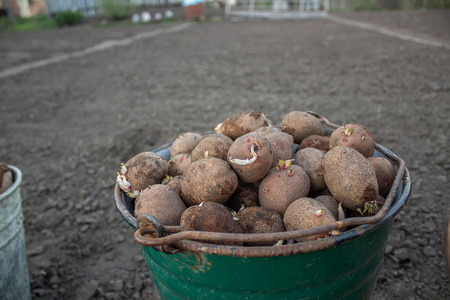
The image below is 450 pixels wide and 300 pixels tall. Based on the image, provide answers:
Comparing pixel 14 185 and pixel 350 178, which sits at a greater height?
pixel 350 178

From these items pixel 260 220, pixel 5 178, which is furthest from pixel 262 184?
pixel 5 178

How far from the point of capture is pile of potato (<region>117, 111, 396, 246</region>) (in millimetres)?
1507

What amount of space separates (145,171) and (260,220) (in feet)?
2.36

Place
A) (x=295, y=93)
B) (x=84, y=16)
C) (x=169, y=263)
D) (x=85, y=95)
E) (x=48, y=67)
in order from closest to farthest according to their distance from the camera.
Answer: (x=169, y=263), (x=295, y=93), (x=85, y=95), (x=48, y=67), (x=84, y=16)

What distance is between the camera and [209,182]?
1.63 m

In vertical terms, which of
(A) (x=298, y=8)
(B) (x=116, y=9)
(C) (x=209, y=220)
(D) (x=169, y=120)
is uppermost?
(B) (x=116, y=9)

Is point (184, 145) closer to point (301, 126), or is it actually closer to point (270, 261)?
point (301, 126)

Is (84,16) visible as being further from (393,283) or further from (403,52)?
(393,283)

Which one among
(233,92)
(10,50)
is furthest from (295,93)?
(10,50)

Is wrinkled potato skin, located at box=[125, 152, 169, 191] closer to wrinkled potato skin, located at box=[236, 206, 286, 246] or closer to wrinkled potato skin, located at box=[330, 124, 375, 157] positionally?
wrinkled potato skin, located at box=[236, 206, 286, 246]

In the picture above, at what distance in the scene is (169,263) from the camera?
1.44 metres

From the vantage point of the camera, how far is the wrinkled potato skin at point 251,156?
164 cm

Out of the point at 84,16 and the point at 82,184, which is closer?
the point at 82,184

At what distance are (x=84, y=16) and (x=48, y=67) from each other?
15.7m
